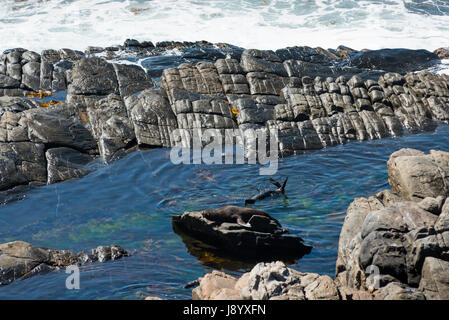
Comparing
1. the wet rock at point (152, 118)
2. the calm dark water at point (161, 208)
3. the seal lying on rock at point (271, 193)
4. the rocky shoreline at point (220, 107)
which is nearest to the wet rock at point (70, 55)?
the rocky shoreline at point (220, 107)

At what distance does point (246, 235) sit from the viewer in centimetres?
1270

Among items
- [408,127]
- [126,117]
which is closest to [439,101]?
[408,127]

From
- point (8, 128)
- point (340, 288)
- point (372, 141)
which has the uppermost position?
point (340, 288)

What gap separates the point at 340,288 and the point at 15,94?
19.3 m

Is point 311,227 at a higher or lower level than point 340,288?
lower

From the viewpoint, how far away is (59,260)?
1259 centimetres

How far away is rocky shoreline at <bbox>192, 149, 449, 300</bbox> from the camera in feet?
28.5

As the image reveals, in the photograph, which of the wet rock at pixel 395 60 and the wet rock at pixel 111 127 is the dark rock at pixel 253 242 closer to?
the wet rock at pixel 111 127

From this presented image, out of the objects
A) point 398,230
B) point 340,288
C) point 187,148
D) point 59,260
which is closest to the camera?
point 340,288

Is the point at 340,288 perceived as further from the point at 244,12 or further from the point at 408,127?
the point at 244,12

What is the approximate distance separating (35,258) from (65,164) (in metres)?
6.58
